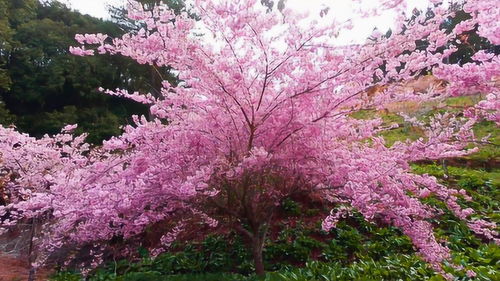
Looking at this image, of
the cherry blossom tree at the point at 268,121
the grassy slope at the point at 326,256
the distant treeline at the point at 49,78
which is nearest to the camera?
the cherry blossom tree at the point at 268,121

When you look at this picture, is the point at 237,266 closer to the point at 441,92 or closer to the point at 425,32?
the point at 441,92

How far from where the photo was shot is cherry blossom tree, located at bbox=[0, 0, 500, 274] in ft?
10.4

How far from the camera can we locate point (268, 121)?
3703 millimetres

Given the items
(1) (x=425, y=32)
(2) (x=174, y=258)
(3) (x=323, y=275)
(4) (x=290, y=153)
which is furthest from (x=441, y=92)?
(2) (x=174, y=258)

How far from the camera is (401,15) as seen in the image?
3.07 m

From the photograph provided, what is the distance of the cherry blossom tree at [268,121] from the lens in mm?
3164

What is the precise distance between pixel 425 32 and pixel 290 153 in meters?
1.55

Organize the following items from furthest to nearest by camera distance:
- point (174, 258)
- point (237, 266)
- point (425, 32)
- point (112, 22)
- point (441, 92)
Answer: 1. point (112, 22)
2. point (174, 258)
3. point (237, 266)
4. point (441, 92)
5. point (425, 32)

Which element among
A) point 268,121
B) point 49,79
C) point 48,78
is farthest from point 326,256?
point 48,78

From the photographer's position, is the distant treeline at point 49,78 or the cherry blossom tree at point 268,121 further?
the distant treeline at point 49,78

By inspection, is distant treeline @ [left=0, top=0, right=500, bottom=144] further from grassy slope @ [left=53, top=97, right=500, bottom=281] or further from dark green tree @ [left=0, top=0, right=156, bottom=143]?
grassy slope @ [left=53, top=97, right=500, bottom=281]

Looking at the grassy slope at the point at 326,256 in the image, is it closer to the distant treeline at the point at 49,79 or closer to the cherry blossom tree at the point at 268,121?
the cherry blossom tree at the point at 268,121

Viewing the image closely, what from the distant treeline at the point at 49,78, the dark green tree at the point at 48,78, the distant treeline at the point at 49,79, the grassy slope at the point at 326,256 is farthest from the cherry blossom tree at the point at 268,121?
the dark green tree at the point at 48,78

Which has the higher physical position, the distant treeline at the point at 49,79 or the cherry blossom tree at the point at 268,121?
the distant treeline at the point at 49,79
